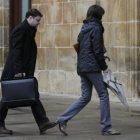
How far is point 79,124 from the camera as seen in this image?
839 cm

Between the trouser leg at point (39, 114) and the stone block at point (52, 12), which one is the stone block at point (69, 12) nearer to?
the stone block at point (52, 12)

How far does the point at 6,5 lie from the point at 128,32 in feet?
14.1

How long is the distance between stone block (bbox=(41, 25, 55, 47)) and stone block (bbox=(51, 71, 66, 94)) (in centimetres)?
71

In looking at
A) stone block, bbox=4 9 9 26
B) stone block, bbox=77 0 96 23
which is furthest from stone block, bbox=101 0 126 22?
stone block, bbox=4 9 9 26

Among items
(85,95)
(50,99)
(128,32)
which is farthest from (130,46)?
(85,95)

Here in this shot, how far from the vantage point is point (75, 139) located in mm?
7090

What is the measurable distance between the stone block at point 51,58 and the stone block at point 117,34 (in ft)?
5.43

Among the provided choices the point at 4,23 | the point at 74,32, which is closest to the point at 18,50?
the point at 74,32

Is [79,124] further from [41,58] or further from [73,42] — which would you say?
[41,58]

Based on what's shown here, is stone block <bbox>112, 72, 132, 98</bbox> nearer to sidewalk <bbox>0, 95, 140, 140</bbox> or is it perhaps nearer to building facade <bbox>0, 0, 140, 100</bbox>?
Result: building facade <bbox>0, 0, 140, 100</bbox>

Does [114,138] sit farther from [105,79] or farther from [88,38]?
[88,38]

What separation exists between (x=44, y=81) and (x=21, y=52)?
5850 mm

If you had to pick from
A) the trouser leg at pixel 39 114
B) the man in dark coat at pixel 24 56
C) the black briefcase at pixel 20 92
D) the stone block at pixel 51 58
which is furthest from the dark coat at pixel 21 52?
the stone block at pixel 51 58

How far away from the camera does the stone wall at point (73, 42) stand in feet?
38.4
